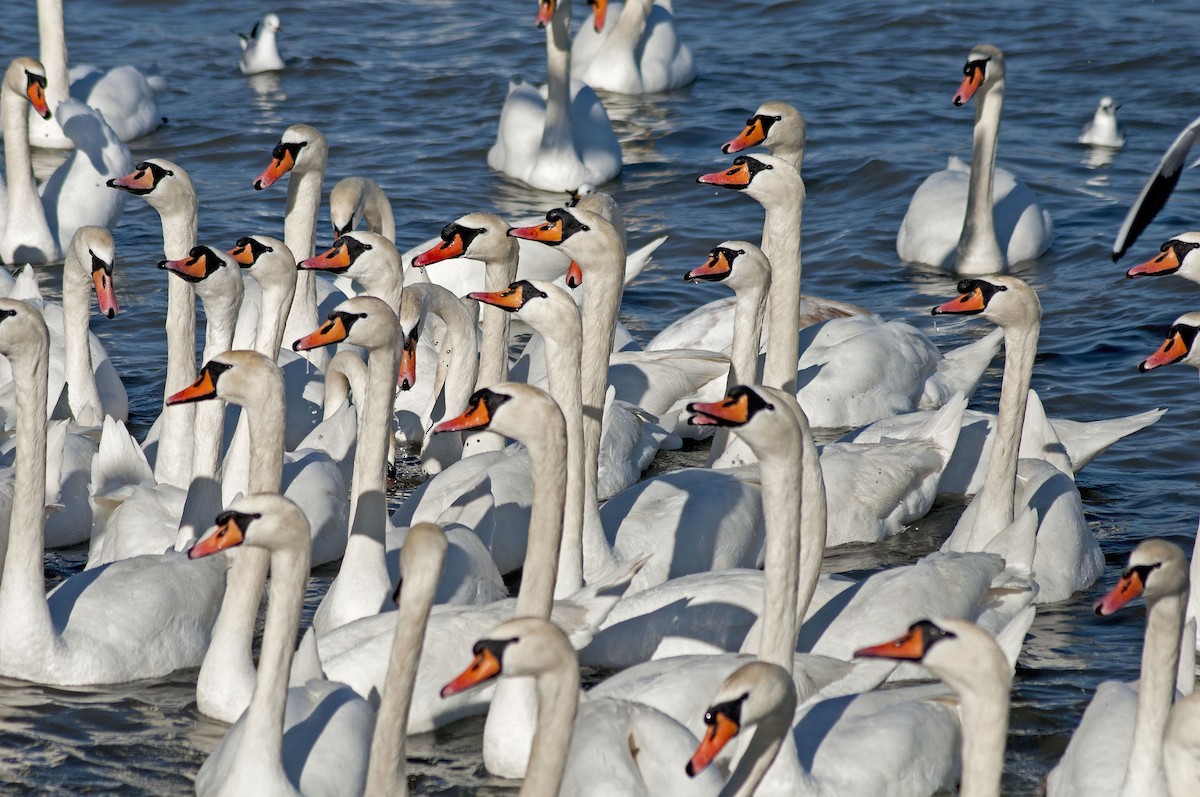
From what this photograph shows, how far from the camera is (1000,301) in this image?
856 centimetres

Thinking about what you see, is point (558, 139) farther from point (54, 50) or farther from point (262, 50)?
point (262, 50)

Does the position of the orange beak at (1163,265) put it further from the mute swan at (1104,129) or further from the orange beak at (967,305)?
the mute swan at (1104,129)

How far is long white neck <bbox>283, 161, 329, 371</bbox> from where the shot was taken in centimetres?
1159

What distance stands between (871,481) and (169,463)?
3587 millimetres

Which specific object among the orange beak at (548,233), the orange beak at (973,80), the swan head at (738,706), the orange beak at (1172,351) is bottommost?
the swan head at (738,706)

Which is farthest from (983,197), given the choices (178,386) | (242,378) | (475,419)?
(475,419)

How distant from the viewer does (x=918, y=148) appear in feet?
58.2

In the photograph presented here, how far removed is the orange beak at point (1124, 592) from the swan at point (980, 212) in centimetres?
776

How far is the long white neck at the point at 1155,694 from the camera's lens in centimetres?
606

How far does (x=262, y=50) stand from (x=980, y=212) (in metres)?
9.30

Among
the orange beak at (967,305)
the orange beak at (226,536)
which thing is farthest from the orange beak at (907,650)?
the orange beak at (967,305)

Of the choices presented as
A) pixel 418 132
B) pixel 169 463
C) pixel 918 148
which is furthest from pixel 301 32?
pixel 169 463

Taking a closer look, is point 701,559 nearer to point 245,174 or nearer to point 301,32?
point 245,174

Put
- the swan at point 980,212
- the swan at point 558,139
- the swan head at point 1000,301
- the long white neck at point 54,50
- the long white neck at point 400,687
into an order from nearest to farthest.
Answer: the long white neck at point 400,687 → the swan head at point 1000,301 → the swan at point 980,212 → the swan at point 558,139 → the long white neck at point 54,50
